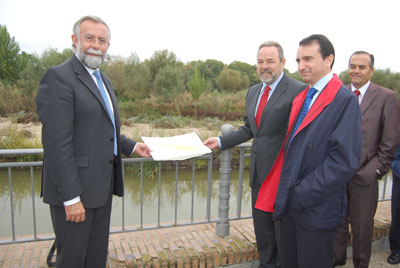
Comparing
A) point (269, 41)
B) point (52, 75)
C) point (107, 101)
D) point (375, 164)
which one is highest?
point (269, 41)

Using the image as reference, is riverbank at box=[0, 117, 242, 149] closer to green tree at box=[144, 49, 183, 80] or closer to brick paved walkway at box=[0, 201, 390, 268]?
brick paved walkway at box=[0, 201, 390, 268]

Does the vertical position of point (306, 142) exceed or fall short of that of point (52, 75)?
it falls short

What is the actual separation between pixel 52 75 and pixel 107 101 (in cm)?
38

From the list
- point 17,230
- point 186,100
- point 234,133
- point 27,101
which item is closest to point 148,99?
point 186,100

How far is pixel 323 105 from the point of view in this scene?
1794mm

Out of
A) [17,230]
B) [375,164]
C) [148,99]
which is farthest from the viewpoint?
[148,99]

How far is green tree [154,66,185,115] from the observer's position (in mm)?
19453

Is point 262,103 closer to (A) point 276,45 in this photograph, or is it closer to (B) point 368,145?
(A) point 276,45

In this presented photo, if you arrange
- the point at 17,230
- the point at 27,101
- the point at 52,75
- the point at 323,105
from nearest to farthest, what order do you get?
the point at 52,75 < the point at 323,105 < the point at 17,230 < the point at 27,101

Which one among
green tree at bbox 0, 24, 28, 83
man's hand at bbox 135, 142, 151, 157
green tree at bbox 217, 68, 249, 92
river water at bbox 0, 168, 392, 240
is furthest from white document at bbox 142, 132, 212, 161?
green tree at bbox 217, 68, 249, 92

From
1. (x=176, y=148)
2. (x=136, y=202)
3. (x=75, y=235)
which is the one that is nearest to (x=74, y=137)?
(x=75, y=235)

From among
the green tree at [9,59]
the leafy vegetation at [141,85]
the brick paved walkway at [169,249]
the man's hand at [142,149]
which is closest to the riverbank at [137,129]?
the leafy vegetation at [141,85]

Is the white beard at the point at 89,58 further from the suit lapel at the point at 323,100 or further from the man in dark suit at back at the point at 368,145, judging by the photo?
the man in dark suit at back at the point at 368,145

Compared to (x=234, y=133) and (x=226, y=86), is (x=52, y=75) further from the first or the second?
(x=226, y=86)
